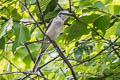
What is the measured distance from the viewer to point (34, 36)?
2.82 m

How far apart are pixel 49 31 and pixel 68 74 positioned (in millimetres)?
398

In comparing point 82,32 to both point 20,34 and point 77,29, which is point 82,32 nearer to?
point 77,29

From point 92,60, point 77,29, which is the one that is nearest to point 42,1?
point 77,29

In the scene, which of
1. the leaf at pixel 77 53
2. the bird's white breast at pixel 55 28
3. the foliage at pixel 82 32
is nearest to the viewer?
the foliage at pixel 82 32

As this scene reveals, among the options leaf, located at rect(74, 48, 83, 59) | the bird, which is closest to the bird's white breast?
the bird

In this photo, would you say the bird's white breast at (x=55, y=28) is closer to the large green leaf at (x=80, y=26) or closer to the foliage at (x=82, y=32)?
the foliage at (x=82, y=32)

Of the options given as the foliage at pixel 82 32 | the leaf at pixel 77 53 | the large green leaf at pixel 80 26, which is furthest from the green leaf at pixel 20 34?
the leaf at pixel 77 53

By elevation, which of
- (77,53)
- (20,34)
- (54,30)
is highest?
(54,30)

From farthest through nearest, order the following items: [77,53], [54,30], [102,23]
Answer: [54,30] → [77,53] → [102,23]

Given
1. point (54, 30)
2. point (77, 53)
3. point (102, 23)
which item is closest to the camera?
point (102, 23)

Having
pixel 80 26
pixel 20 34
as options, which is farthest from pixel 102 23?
pixel 20 34

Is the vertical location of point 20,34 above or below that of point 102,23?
above

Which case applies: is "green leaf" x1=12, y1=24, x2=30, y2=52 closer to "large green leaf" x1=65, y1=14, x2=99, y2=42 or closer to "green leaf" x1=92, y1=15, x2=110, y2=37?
"large green leaf" x1=65, y1=14, x2=99, y2=42

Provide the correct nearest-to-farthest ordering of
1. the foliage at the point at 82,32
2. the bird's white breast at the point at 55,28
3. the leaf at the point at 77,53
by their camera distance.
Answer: the foliage at the point at 82,32, the leaf at the point at 77,53, the bird's white breast at the point at 55,28
